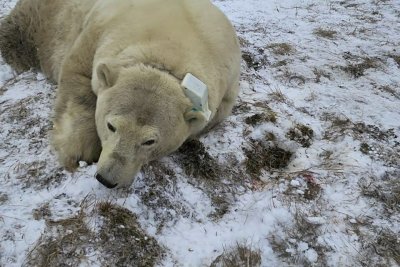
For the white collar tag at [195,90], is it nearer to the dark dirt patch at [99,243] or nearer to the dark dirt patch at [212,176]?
the dark dirt patch at [212,176]

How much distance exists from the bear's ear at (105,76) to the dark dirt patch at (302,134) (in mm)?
1957

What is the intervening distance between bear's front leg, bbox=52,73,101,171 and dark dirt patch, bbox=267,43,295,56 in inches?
116

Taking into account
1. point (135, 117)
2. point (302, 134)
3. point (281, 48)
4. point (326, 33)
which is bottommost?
point (326, 33)

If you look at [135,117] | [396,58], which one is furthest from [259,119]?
[396,58]

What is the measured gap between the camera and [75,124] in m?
4.21

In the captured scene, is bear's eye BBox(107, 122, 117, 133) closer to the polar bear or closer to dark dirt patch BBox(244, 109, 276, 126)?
the polar bear

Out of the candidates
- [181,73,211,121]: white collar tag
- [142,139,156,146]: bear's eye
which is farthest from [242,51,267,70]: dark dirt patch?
[142,139,156,146]: bear's eye

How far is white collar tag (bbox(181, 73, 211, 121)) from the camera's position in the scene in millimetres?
3572

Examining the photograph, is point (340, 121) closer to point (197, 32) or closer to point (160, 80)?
point (197, 32)

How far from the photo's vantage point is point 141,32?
4078mm

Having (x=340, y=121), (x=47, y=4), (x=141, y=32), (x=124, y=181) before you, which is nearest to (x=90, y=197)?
(x=124, y=181)

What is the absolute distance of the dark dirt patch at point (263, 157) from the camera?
14.0ft

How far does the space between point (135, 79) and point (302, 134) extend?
6.55 ft

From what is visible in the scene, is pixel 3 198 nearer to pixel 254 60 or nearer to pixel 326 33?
pixel 254 60
